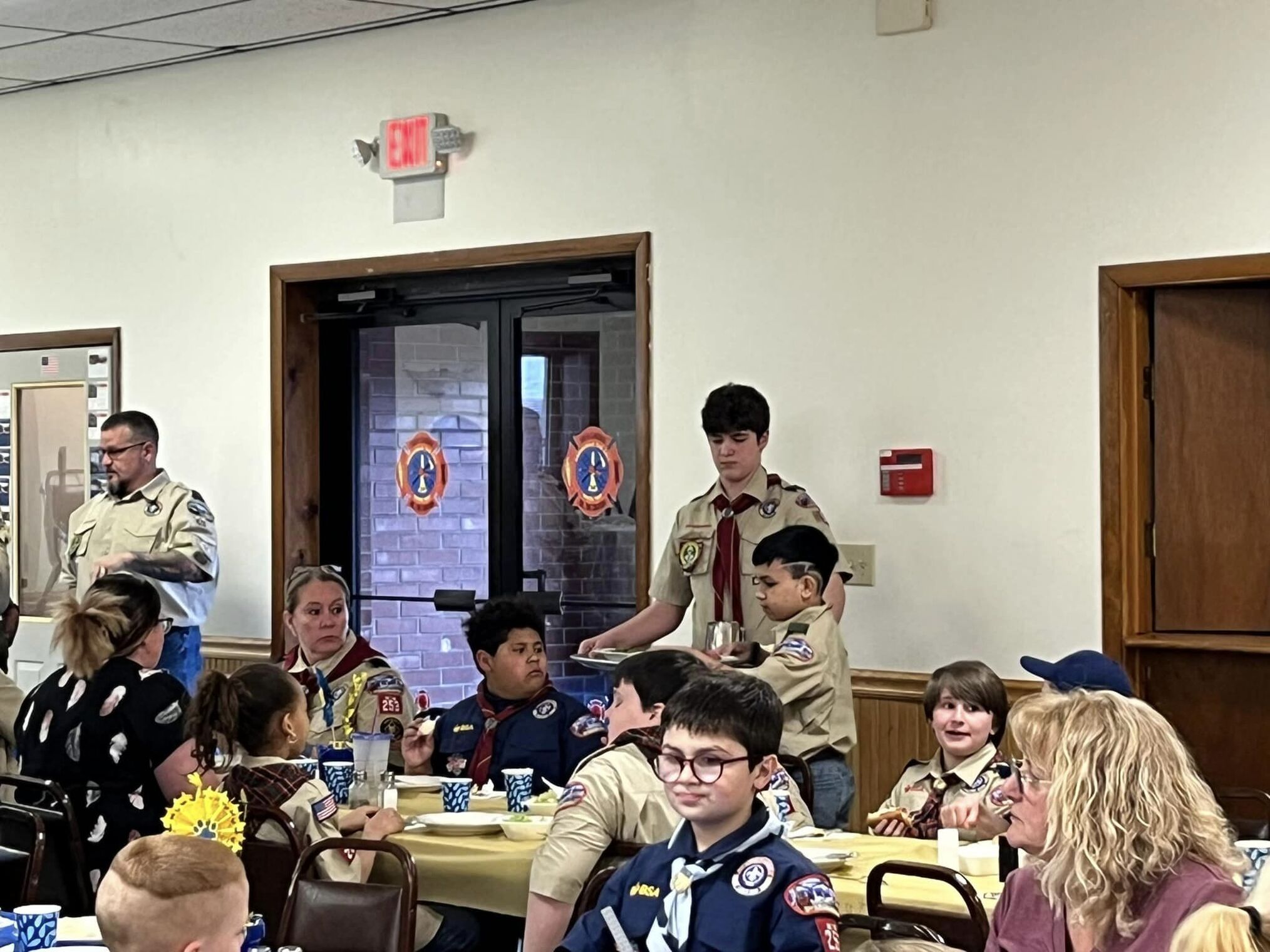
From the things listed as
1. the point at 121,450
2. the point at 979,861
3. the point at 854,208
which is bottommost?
the point at 979,861

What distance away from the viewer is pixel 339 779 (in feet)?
15.0

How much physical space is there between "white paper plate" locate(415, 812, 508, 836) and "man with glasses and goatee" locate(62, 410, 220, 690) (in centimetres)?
282

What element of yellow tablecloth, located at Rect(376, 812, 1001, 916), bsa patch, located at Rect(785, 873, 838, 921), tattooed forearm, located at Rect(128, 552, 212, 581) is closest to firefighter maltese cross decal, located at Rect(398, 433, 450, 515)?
tattooed forearm, located at Rect(128, 552, 212, 581)

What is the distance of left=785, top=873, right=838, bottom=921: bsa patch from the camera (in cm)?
284

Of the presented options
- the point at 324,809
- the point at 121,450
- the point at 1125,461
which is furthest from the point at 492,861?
the point at 121,450

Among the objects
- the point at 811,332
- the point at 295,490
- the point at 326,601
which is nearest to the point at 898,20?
the point at 811,332

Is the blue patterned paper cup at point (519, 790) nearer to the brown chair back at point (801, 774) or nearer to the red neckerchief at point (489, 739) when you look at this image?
the red neckerchief at point (489, 739)

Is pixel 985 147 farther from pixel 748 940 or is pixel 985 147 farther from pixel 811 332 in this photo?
pixel 748 940

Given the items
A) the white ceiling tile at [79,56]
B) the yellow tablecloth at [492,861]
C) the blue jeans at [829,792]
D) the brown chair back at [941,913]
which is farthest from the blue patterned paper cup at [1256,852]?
the white ceiling tile at [79,56]

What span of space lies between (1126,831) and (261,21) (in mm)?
5456

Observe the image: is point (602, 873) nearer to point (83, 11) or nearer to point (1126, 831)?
point (1126, 831)

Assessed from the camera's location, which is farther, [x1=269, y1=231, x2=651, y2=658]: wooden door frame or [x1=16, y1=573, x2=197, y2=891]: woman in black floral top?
[x1=269, y1=231, x2=651, y2=658]: wooden door frame

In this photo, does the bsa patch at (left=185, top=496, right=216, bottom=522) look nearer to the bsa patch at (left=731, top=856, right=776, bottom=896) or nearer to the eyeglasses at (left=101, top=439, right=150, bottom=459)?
the eyeglasses at (left=101, top=439, right=150, bottom=459)

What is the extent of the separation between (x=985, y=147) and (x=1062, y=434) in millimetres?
919
